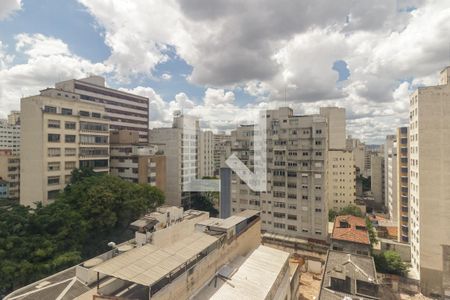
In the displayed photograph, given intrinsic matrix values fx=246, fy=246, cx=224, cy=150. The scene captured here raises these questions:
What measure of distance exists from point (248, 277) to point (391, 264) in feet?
57.1

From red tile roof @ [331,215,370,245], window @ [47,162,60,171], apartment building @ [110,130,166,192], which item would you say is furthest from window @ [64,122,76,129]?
red tile roof @ [331,215,370,245]

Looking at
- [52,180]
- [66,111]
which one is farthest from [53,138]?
[52,180]

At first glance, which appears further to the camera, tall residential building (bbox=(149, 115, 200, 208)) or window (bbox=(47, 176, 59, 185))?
tall residential building (bbox=(149, 115, 200, 208))

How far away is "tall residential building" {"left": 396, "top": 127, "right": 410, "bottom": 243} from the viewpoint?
94.8ft

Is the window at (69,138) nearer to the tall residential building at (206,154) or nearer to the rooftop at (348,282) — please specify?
the tall residential building at (206,154)

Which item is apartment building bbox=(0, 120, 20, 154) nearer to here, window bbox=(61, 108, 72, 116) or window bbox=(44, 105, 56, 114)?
window bbox=(61, 108, 72, 116)

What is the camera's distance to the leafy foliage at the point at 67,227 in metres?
14.6

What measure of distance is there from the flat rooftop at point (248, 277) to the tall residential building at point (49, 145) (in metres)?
21.4

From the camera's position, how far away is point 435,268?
873 inches

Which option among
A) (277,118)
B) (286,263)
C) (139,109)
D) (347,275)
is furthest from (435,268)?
A: (139,109)

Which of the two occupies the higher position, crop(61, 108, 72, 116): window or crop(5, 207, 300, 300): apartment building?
crop(61, 108, 72, 116): window

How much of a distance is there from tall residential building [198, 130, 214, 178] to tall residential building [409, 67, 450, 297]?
1328 inches

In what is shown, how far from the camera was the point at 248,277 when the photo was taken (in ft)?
49.6

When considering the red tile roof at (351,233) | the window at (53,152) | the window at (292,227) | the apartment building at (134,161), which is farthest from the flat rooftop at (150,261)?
the apartment building at (134,161)
